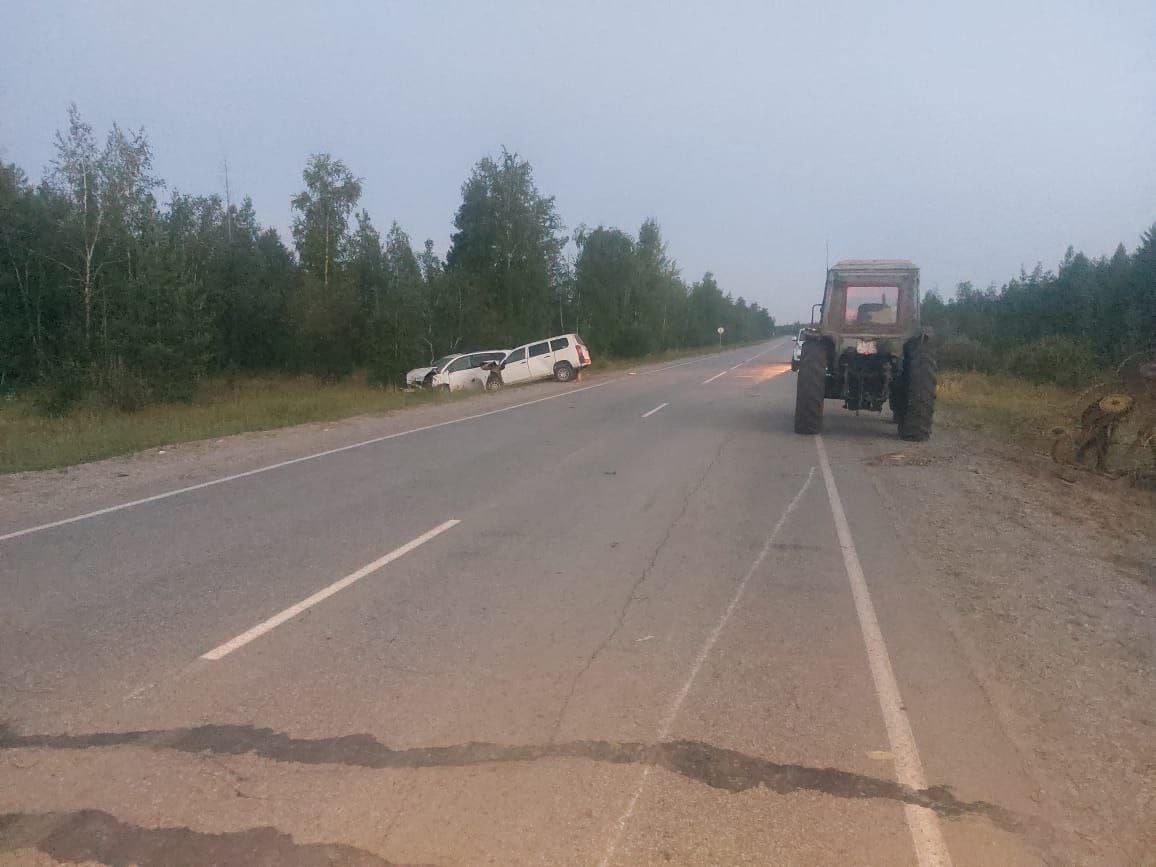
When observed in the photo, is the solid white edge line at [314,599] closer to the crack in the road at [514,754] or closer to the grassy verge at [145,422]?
the crack in the road at [514,754]

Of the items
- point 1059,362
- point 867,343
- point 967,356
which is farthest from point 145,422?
point 967,356

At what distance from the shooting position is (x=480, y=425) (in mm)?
18812

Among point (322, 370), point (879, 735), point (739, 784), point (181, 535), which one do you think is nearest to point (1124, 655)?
point (879, 735)

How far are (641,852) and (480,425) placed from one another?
51.0 feet

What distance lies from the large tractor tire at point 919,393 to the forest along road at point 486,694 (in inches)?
276

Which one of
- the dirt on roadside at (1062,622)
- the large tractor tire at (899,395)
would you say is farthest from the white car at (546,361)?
the dirt on roadside at (1062,622)

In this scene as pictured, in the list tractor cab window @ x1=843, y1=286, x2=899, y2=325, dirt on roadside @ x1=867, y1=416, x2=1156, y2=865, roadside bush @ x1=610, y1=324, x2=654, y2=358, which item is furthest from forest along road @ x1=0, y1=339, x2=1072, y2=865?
roadside bush @ x1=610, y1=324, x2=654, y2=358

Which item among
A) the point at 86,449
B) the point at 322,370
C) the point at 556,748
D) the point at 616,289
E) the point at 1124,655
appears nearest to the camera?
the point at 556,748

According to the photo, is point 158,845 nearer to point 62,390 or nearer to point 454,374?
point 62,390

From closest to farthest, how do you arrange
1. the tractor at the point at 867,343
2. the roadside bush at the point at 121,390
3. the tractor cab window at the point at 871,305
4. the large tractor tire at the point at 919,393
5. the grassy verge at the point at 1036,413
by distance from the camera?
the grassy verge at the point at 1036,413 → the large tractor tire at the point at 919,393 → the tractor at the point at 867,343 → the tractor cab window at the point at 871,305 → the roadside bush at the point at 121,390

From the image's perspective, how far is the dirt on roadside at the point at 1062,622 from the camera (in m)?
4.05

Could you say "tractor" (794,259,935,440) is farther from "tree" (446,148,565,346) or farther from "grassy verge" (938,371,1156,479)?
"tree" (446,148,565,346)

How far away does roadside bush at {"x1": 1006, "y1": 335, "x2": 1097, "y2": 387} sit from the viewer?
29.2 m

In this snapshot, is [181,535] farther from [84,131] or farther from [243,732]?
[84,131]
